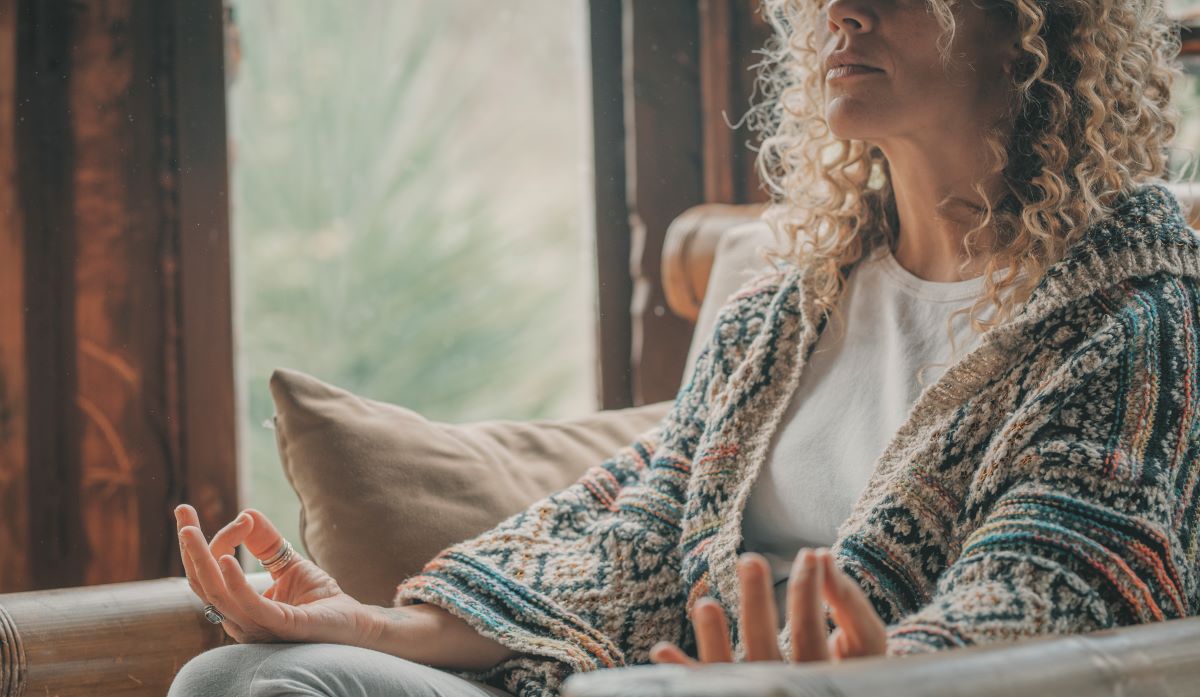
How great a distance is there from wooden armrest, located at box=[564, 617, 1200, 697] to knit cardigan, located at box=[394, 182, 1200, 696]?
0.38 feet

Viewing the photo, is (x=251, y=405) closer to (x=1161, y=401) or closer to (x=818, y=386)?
(x=818, y=386)

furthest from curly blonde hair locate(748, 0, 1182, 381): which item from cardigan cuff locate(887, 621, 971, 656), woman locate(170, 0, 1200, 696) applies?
cardigan cuff locate(887, 621, 971, 656)

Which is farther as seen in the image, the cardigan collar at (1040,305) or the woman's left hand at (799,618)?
the cardigan collar at (1040,305)

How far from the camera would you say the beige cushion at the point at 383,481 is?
1.23 metres

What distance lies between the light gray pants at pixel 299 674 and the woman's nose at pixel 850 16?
0.75 meters

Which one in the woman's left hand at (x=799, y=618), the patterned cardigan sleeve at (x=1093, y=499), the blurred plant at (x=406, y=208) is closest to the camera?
the woman's left hand at (x=799, y=618)

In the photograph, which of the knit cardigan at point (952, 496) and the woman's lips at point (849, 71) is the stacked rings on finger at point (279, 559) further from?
the woman's lips at point (849, 71)

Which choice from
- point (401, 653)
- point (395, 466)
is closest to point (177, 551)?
point (395, 466)

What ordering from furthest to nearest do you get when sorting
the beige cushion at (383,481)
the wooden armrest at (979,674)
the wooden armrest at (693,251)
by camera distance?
the wooden armrest at (693,251)
the beige cushion at (383,481)
the wooden armrest at (979,674)

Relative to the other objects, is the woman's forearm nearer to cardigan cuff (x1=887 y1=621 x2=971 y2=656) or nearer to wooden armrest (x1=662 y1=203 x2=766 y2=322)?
cardigan cuff (x1=887 y1=621 x2=971 y2=656)

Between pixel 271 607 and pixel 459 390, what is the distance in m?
1.16

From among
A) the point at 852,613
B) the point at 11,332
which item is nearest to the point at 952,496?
the point at 852,613

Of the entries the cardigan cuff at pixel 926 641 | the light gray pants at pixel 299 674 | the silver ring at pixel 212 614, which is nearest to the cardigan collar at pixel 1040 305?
the cardigan cuff at pixel 926 641

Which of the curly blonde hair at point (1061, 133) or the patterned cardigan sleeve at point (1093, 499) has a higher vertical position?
the curly blonde hair at point (1061, 133)
